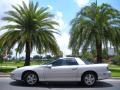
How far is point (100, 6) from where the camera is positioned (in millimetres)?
38562

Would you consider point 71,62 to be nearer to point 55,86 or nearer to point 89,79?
point 89,79

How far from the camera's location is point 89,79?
1655 centimetres

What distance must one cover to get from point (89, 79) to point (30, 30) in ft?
60.4

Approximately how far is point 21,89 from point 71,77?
2673mm

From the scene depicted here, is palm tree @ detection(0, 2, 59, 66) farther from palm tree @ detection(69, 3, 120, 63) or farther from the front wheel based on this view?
the front wheel

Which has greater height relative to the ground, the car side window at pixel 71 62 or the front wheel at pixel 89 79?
the car side window at pixel 71 62

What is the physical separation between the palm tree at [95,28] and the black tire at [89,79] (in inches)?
791

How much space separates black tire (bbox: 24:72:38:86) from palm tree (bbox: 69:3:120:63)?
20.6 metres

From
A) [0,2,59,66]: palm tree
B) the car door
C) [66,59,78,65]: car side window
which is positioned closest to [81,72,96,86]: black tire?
the car door

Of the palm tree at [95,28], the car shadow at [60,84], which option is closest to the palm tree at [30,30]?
the palm tree at [95,28]

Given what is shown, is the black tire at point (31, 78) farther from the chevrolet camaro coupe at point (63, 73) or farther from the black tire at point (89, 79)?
the black tire at point (89, 79)

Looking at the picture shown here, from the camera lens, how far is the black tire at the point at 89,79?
16.5m

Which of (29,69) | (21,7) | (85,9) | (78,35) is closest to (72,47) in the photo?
(78,35)

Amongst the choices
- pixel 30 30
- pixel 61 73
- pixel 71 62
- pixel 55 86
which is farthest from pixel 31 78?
pixel 30 30
